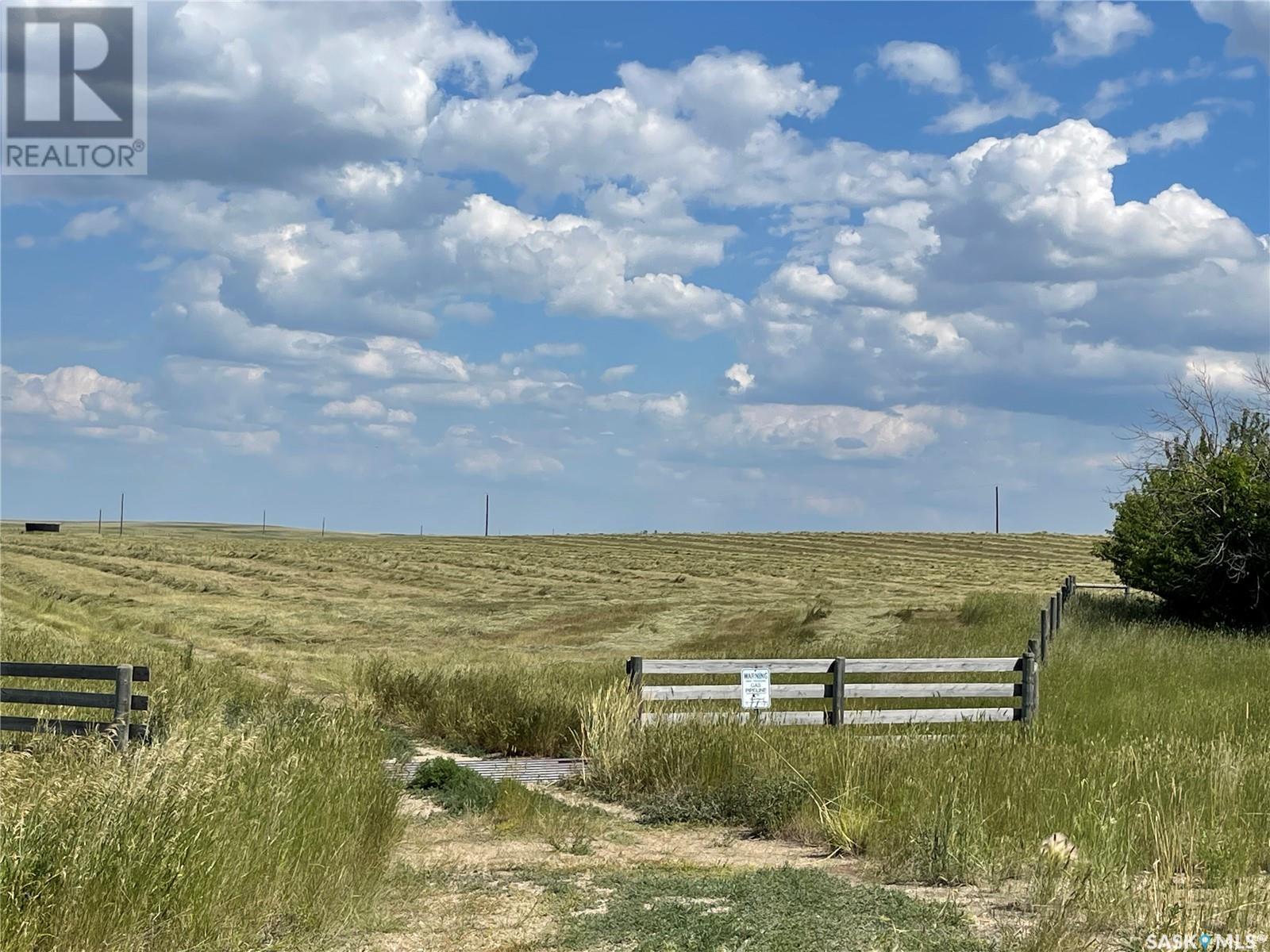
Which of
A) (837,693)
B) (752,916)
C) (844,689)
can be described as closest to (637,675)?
(837,693)

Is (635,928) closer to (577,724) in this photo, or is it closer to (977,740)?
(977,740)

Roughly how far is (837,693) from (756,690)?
1.19 m

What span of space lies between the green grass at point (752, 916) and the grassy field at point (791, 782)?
0.02 metres

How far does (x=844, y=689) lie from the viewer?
13750 mm

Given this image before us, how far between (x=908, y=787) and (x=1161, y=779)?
5.92 ft

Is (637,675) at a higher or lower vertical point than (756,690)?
higher

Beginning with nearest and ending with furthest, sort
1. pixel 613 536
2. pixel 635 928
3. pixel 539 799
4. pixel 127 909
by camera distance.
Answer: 1. pixel 127 909
2. pixel 635 928
3. pixel 539 799
4. pixel 613 536

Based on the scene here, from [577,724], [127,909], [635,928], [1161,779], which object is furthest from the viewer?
[577,724]

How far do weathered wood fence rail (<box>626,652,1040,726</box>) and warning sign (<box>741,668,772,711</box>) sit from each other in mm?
22

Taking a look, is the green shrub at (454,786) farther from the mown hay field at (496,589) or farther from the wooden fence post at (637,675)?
the mown hay field at (496,589)

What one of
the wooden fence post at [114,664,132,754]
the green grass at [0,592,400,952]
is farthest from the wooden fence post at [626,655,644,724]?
the wooden fence post at [114,664,132,754]

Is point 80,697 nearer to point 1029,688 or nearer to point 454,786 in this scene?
point 454,786

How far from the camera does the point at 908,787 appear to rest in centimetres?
887

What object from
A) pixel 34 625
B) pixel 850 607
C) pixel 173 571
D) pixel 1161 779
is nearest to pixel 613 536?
pixel 173 571
